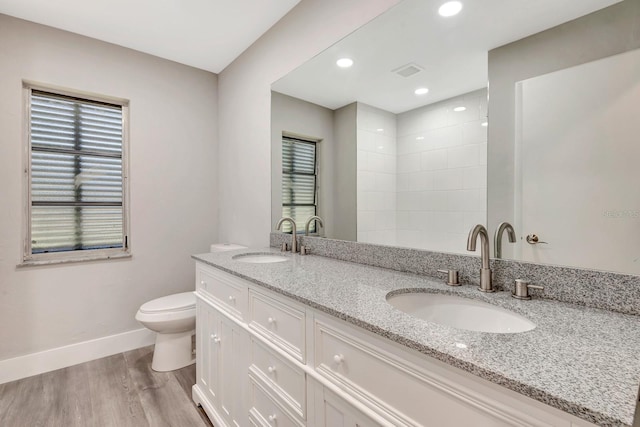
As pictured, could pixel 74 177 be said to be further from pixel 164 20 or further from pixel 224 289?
pixel 224 289

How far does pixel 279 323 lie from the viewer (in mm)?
1129

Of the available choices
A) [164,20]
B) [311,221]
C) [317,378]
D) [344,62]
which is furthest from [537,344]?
[164,20]

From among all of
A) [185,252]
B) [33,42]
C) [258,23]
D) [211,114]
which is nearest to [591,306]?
[258,23]

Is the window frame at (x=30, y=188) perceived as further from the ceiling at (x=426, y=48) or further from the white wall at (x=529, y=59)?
the white wall at (x=529, y=59)

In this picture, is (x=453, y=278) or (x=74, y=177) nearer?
(x=453, y=278)

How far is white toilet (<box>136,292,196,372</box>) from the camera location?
2074 mm

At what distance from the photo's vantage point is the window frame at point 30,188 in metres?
2.16

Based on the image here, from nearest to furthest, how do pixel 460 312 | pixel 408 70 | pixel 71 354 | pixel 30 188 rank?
1. pixel 460 312
2. pixel 408 70
3. pixel 30 188
4. pixel 71 354

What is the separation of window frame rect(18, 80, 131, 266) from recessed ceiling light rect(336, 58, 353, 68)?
1915 mm

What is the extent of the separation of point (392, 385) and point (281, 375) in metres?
0.53

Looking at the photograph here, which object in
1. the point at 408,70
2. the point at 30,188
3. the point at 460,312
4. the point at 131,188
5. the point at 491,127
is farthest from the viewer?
the point at 131,188

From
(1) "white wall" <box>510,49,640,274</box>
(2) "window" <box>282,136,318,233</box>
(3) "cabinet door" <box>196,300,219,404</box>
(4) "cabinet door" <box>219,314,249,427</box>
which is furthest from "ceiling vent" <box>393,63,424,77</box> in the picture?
(3) "cabinet door" <box>196,300,219,404</box>

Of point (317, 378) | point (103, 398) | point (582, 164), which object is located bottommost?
point (103, 398)

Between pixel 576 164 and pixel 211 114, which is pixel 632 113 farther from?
pixel 211 114
